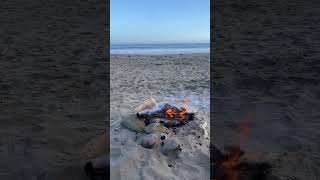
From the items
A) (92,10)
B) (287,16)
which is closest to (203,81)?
(287,16)

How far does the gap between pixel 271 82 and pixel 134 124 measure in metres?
2.40

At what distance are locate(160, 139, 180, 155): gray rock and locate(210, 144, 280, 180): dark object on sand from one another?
1.84 feet

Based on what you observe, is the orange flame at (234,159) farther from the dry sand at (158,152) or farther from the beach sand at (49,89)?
the beach sand at (49,89)

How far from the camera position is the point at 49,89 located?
4.90 metres

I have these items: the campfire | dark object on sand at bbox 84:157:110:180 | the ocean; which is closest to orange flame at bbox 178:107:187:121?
the campfire

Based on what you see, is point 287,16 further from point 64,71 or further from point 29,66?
point 29,66

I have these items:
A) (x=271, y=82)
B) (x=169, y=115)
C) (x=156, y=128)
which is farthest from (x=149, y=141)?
(x=271, y=82)

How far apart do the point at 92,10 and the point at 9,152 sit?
6284 mm

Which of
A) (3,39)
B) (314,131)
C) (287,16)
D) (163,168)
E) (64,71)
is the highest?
(287,16)

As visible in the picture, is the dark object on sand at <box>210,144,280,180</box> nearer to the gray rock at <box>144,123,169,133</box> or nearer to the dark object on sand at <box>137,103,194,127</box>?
the gray rock at <box>144,123,169,133</box>

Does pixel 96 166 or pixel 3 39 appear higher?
pixel 3 39

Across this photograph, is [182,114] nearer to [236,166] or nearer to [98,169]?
[236,166]

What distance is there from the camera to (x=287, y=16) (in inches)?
299

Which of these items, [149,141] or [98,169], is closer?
[98,169]
